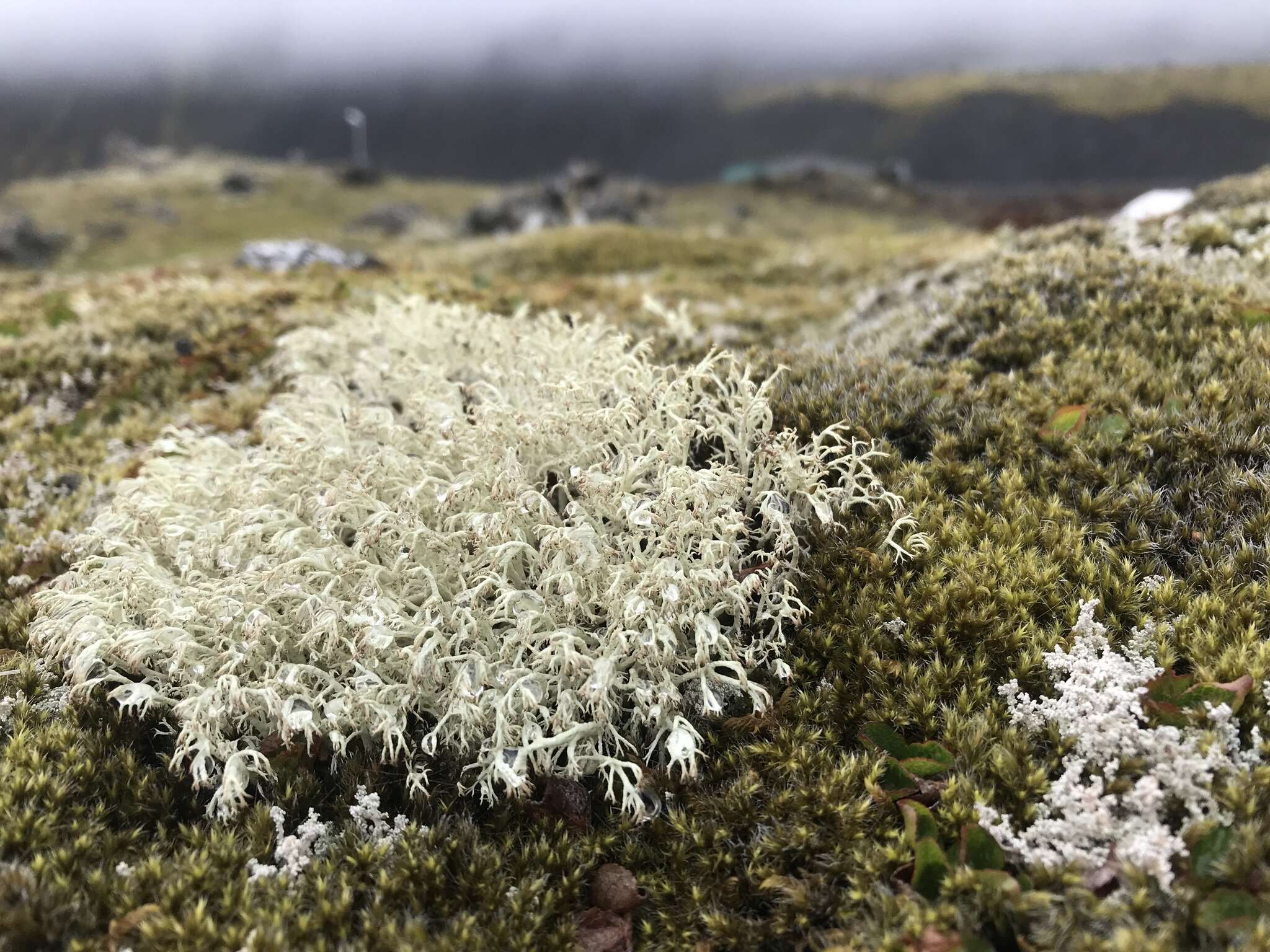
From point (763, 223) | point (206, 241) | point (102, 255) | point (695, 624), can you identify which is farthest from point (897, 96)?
point (695, 624)

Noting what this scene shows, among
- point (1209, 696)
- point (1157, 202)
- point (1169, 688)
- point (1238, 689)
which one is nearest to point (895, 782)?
point (1169, 688)

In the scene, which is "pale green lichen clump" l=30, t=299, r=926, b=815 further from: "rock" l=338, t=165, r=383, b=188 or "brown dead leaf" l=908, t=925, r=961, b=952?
"rock" l=338, t=165, r=383, b=188

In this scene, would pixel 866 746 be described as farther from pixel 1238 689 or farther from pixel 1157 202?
pixel 1157 202

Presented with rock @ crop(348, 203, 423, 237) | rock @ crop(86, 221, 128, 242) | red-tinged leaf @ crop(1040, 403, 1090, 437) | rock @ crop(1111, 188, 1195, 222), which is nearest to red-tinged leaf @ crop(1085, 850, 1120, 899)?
red-tinged leaf @ crop(1040, 403, 1090, 437)

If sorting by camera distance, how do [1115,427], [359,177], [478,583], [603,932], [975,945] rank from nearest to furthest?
[975,945] < [603,932] < [478,583] < [1115,427] < [359,177]

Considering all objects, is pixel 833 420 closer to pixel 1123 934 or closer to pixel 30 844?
pixel 1123 934
